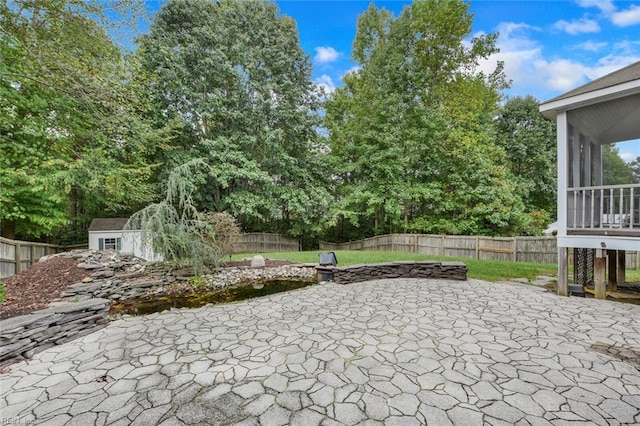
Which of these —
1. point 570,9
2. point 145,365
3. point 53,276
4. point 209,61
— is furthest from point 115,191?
point 570,9

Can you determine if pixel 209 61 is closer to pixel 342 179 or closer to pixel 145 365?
pixel 342 179

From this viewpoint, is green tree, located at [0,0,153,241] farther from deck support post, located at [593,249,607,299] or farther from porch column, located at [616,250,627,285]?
porch column, located at [616,250,627,285]

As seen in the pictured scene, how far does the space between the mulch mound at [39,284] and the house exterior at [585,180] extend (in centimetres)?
929

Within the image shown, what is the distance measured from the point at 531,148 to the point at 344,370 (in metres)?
16.5

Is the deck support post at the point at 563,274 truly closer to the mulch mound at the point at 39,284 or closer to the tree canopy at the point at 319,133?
the tree canopy at the point at 319,133

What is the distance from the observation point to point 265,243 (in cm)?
1515

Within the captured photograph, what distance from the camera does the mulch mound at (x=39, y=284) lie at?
4.34 m

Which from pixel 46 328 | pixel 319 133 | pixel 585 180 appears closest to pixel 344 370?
pixel 46 328

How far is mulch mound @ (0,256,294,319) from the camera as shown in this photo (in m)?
4.34

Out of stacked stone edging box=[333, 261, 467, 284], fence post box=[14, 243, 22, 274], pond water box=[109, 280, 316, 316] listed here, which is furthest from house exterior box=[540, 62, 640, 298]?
→ fence post box=[14, 243, 22, 274]

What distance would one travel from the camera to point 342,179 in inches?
651

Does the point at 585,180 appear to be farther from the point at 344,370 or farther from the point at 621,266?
the point at 344,370

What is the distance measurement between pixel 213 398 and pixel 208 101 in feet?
42.9

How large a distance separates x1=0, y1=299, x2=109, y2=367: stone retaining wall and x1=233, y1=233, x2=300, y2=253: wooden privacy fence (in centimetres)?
970
